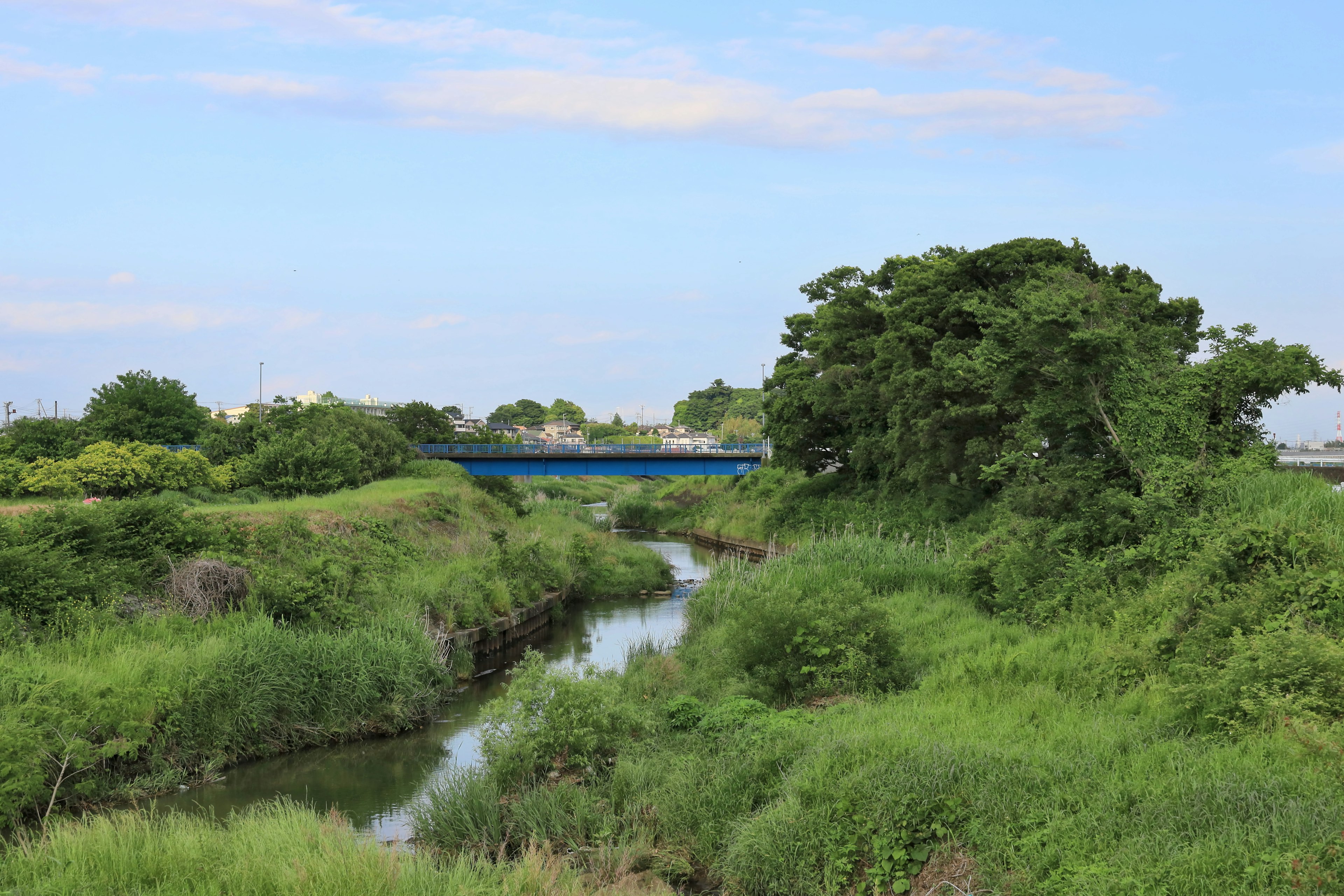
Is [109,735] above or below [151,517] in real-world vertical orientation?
below

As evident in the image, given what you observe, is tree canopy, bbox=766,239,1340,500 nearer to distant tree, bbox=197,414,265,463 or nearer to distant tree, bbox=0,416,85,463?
distant tree, bbox=197,414,265,463

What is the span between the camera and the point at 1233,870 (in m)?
8.19

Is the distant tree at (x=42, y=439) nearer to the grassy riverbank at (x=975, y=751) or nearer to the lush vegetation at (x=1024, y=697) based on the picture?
the lush vegetation at (x=1024, y=697)

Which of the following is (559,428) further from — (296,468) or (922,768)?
(922,768)

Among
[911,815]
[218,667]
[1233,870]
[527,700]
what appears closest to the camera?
[1233,870]

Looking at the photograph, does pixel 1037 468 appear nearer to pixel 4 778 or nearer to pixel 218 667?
pixel 218 667

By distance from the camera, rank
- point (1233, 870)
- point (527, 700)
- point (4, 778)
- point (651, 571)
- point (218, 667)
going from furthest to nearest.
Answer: point (651, 571)
point (218, 667)
point (527, 700)
point (4, 778)
point (1233, 870)

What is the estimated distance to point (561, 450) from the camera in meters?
68.5

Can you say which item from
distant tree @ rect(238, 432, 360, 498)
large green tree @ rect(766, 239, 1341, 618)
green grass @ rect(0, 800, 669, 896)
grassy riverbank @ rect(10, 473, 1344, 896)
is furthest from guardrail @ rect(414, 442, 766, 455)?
green grass @ rect(0, 800, 669, 896)

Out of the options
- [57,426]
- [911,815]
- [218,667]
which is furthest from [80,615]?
[57,426]

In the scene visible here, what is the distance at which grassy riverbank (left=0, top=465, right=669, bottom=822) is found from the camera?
14641mm

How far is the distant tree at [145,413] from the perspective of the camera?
212 ft

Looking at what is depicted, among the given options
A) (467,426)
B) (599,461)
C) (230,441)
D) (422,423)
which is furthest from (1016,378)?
(467,426)

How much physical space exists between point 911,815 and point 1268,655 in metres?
4.55
